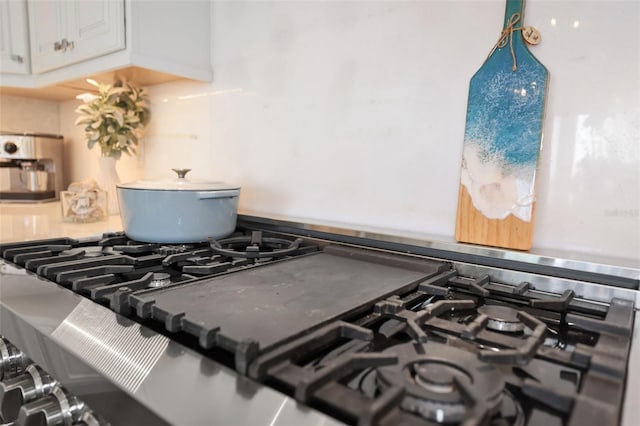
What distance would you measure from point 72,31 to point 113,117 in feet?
0.97

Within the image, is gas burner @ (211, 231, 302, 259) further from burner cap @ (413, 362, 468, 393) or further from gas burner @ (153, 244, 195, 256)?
burner cap @ (413, 362, 468, 393)

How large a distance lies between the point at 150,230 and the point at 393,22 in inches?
30.7

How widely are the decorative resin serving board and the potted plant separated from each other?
Answer: 1.25 metres

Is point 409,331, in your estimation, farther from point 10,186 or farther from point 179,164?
point 10,186

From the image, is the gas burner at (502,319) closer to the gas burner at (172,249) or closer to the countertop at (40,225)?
the gas burner at (172,249)

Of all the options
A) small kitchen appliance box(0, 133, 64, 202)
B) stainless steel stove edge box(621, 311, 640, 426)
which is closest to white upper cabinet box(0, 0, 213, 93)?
small kitchen appliance box(0, 133, 64, 202)

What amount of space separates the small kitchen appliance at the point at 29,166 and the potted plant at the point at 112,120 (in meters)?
0.48

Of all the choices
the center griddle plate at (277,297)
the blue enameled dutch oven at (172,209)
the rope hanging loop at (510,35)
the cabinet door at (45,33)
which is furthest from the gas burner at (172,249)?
the cabinet door at (45,33)

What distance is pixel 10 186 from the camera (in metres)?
1.89

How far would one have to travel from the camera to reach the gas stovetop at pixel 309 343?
1.24 feet

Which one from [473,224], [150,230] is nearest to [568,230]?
[473,224]

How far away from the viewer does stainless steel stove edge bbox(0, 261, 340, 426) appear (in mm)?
384

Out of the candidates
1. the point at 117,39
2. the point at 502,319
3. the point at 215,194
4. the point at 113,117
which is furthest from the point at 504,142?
the point at 113,117

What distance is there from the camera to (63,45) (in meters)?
1.42
